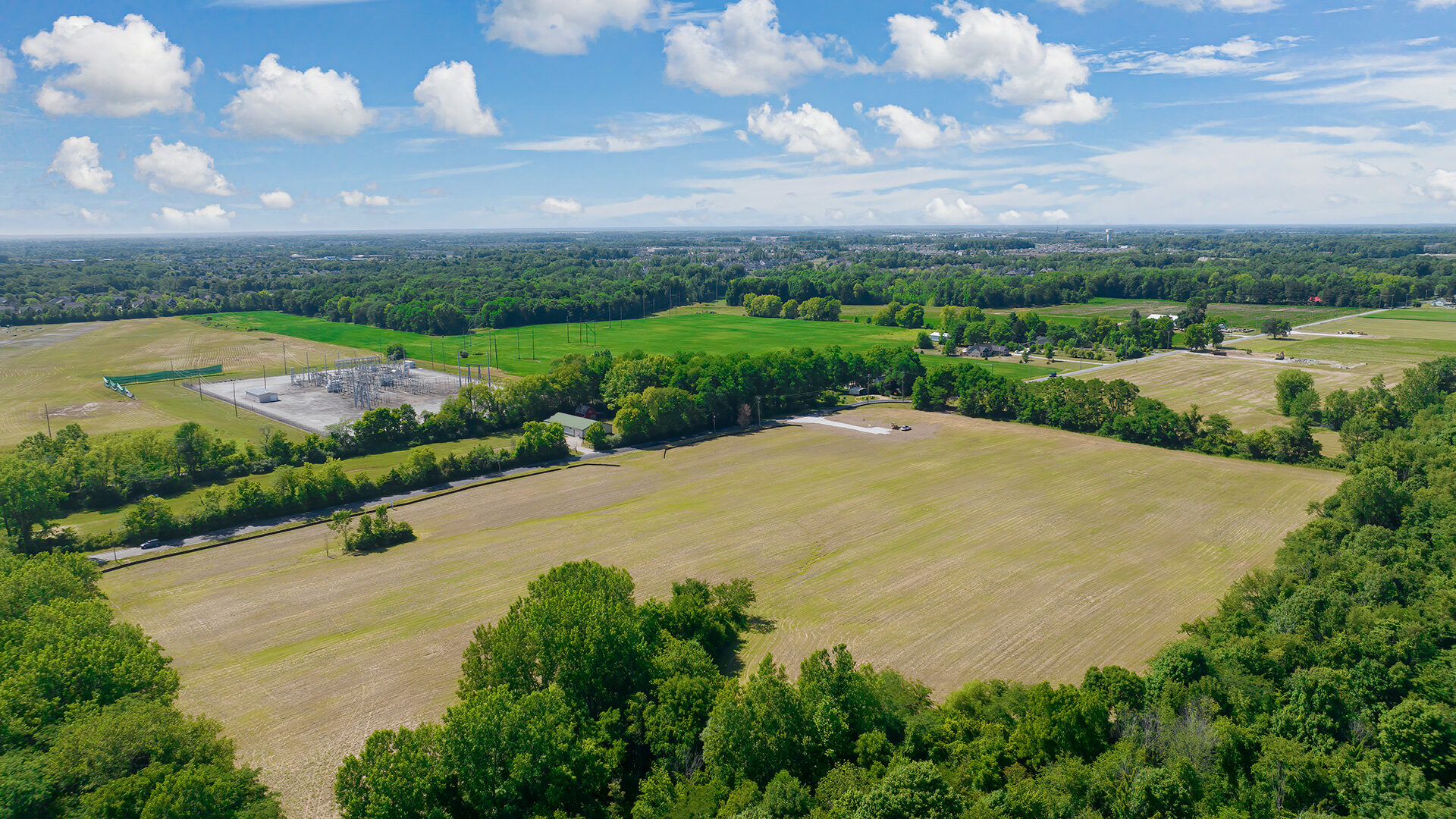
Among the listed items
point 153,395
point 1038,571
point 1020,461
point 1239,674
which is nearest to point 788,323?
point 1020,461

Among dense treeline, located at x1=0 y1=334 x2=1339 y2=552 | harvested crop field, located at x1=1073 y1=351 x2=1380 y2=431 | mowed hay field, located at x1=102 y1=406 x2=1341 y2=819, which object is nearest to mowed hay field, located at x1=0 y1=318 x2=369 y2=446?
dense treeline, located at x1=0 y1=334 x2=1339 y2=552

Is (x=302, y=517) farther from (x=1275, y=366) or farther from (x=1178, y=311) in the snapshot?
(x=1178, y=311)

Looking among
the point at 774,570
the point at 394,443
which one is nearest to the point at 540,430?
the point at 394,443

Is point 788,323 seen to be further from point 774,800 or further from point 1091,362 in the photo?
point 774,800

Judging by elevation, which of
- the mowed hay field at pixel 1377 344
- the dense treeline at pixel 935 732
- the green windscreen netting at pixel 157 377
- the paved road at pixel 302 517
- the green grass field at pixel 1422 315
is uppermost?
the green grass field at pixel 1422 315

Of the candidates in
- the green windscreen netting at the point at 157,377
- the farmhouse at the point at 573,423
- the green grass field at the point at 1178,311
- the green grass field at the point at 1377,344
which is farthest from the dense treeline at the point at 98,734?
the green grass field at the point at 1178,311

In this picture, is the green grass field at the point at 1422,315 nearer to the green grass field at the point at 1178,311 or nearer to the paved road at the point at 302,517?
the green grass field at the point at 1178,311
